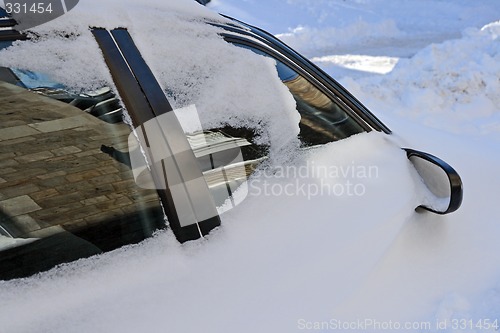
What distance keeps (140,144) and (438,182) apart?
103 centimetres

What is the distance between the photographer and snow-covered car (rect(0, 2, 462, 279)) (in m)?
1.35

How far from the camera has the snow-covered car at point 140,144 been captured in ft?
4.44

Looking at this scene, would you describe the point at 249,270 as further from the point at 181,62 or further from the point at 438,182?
the point at 438,182

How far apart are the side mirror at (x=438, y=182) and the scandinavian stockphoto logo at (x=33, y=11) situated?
1.27 m

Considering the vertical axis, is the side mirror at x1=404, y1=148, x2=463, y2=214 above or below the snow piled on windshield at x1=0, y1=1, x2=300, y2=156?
below

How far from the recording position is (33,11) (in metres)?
1.43

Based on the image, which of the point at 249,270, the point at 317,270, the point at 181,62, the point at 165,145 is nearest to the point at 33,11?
the point at 181,62

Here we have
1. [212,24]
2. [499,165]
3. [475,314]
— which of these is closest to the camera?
[475,314]

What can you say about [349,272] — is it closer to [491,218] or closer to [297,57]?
[491,218]

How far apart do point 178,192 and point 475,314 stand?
92cm

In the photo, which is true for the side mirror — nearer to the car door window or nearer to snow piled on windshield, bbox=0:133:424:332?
snow piled on windshield, bbox=0:133:424:332

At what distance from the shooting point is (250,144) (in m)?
1.67

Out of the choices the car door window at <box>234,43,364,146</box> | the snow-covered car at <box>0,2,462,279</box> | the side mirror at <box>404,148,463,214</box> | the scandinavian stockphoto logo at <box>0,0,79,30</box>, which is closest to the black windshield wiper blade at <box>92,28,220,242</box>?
the snow-covered car at <box>0,2,462,279</box>

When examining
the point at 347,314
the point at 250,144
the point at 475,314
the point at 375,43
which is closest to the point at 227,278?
the point at 347,314
